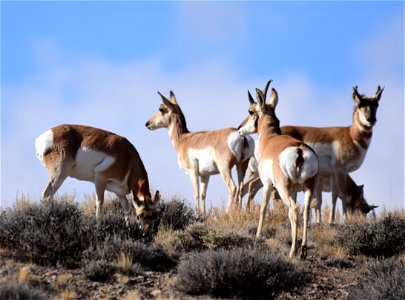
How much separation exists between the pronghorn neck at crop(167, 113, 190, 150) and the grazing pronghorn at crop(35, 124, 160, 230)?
3963 mm

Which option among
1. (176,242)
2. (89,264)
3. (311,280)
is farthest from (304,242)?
(89,264)

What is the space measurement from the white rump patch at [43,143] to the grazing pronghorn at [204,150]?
2870 mm

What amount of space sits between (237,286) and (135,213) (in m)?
3.91

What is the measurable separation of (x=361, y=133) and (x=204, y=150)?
302 centimetres

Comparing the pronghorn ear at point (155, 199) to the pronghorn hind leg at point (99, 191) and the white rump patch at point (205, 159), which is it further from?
the white rump patch at point (205, 159)

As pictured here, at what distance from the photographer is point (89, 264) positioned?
10.5 meters

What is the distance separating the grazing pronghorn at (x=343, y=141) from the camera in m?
16.2

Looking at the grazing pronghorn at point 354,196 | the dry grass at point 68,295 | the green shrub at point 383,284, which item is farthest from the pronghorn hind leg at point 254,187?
the dry grass at point 68,295

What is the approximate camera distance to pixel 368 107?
16.2 meters

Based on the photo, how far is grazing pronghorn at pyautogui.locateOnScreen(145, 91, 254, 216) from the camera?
16234mm

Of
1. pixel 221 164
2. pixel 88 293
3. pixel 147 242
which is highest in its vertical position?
pixel 221 164

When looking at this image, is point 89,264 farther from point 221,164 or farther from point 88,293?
point 221,164

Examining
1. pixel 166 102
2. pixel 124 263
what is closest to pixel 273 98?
pixel 166 102

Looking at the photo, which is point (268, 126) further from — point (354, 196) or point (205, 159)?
point (354, 196)
